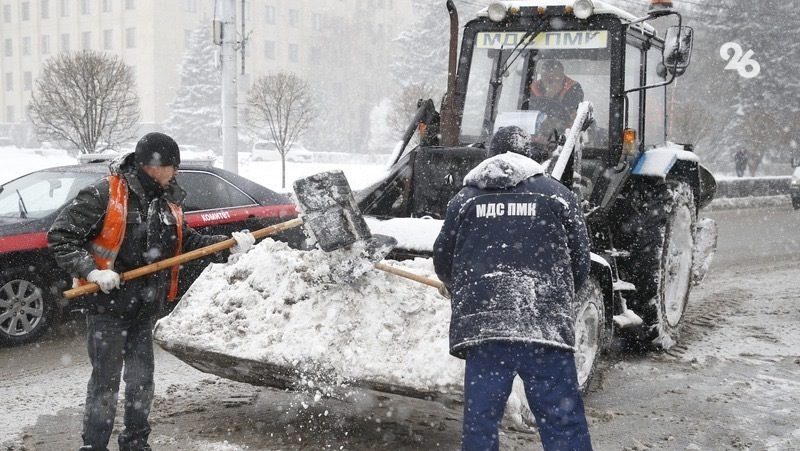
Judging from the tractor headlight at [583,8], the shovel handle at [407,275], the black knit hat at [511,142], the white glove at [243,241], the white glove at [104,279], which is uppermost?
the tractor headlight at [583,8]

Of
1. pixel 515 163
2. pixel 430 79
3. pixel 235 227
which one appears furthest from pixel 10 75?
pixel 515 163

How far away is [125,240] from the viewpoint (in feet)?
12.6

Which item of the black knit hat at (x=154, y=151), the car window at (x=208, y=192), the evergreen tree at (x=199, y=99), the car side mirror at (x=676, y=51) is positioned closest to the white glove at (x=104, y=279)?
the black knit hat at (x=154, y=151)

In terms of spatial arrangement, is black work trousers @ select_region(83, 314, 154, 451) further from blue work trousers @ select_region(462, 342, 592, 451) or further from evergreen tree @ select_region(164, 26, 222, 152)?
evergreen tree @ select_region(164, 26, 222, 152)

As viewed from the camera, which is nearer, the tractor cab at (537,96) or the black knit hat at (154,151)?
the black knit hat at (154,151)

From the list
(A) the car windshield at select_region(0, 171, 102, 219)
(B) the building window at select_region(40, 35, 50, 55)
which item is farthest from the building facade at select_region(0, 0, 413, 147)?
(A) the car windshield at select_region(0, 171, 102, 219)

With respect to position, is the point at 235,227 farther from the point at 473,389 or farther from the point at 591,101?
the point at 473,389

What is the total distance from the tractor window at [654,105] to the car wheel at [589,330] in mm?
2052

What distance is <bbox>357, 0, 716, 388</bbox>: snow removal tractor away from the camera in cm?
562

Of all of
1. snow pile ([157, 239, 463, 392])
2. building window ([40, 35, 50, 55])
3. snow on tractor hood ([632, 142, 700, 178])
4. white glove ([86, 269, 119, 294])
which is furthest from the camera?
building window ([40, 35, 50, 55])

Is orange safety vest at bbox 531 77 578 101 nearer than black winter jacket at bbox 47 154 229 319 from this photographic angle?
No

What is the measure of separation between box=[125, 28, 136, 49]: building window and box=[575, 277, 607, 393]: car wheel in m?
60.7

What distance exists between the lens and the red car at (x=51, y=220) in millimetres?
6242

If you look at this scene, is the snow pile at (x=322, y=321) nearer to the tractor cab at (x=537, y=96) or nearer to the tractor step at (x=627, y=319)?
the tractor cab at (x=537, y=96)
